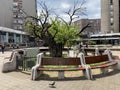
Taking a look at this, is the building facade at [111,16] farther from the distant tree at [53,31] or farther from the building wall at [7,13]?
the distant tree at [53,31]

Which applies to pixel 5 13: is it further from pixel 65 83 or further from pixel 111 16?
pixel 65 83

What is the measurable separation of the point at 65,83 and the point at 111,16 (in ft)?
280

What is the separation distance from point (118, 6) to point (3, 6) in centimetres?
4046

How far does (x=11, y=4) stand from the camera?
332 ft

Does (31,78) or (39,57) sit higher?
(39,57)

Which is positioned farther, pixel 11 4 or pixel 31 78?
pixel 11 4

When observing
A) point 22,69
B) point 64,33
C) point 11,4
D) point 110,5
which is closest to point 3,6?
point 11,4

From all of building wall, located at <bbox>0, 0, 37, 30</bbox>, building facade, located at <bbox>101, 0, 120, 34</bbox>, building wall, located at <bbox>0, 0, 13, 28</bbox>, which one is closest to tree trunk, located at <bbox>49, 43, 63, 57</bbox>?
building wall, located at <bbox>0, 0, 37, 30</bbox>

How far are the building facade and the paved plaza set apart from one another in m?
82.0

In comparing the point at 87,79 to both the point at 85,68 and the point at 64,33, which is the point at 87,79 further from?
the point at 64,33

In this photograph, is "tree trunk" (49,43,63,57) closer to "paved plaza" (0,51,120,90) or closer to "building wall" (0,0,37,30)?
"paved plaza" (0,51,120,90)

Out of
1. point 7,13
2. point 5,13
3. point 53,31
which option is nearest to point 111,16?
point 7,13

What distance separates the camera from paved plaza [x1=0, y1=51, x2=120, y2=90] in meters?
9.47

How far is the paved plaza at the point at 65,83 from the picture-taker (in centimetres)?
947
